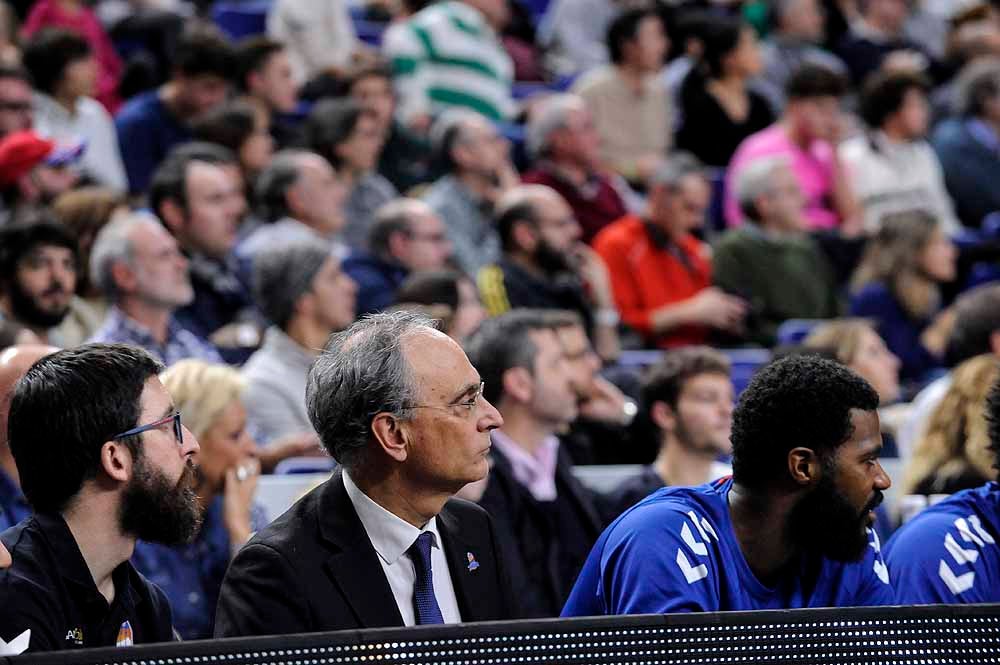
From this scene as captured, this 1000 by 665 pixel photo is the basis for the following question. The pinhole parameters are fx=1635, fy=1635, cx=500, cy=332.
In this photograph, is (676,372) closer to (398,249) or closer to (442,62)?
(398,249)

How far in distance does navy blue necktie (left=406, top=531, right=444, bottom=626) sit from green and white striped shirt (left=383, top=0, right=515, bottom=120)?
632cm

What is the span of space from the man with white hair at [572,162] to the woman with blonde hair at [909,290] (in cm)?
147

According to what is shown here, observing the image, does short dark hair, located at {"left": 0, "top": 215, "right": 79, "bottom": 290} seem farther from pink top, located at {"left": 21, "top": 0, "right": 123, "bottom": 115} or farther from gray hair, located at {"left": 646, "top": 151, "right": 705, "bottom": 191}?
gray hair, located at {"left": 646, "top": 151, "right": 705, "bottom": 191}

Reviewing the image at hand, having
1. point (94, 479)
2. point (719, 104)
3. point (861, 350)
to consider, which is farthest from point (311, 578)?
point (719, 104)

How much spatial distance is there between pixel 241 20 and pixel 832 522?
7.83 m

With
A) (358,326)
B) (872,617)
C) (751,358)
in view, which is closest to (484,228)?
(751,358)

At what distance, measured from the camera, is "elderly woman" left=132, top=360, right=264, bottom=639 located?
446cm

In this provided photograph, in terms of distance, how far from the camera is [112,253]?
19.3 feet

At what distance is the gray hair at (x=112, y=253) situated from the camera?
231 inches

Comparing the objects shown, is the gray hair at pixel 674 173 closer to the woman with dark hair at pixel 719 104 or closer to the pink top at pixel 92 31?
the woman with dark hair at pixel 719 104

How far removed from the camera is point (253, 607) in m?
2.92

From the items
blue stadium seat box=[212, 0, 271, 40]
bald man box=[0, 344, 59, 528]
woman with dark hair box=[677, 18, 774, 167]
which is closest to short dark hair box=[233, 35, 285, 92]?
blue stadium seat box=[212, 0, 271, 40]

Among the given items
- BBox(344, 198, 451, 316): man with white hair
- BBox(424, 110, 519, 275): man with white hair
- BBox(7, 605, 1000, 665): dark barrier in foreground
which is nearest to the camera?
BBox(7, 605, 1000, 665): dark barrier in foreground

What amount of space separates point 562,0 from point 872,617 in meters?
8.94
